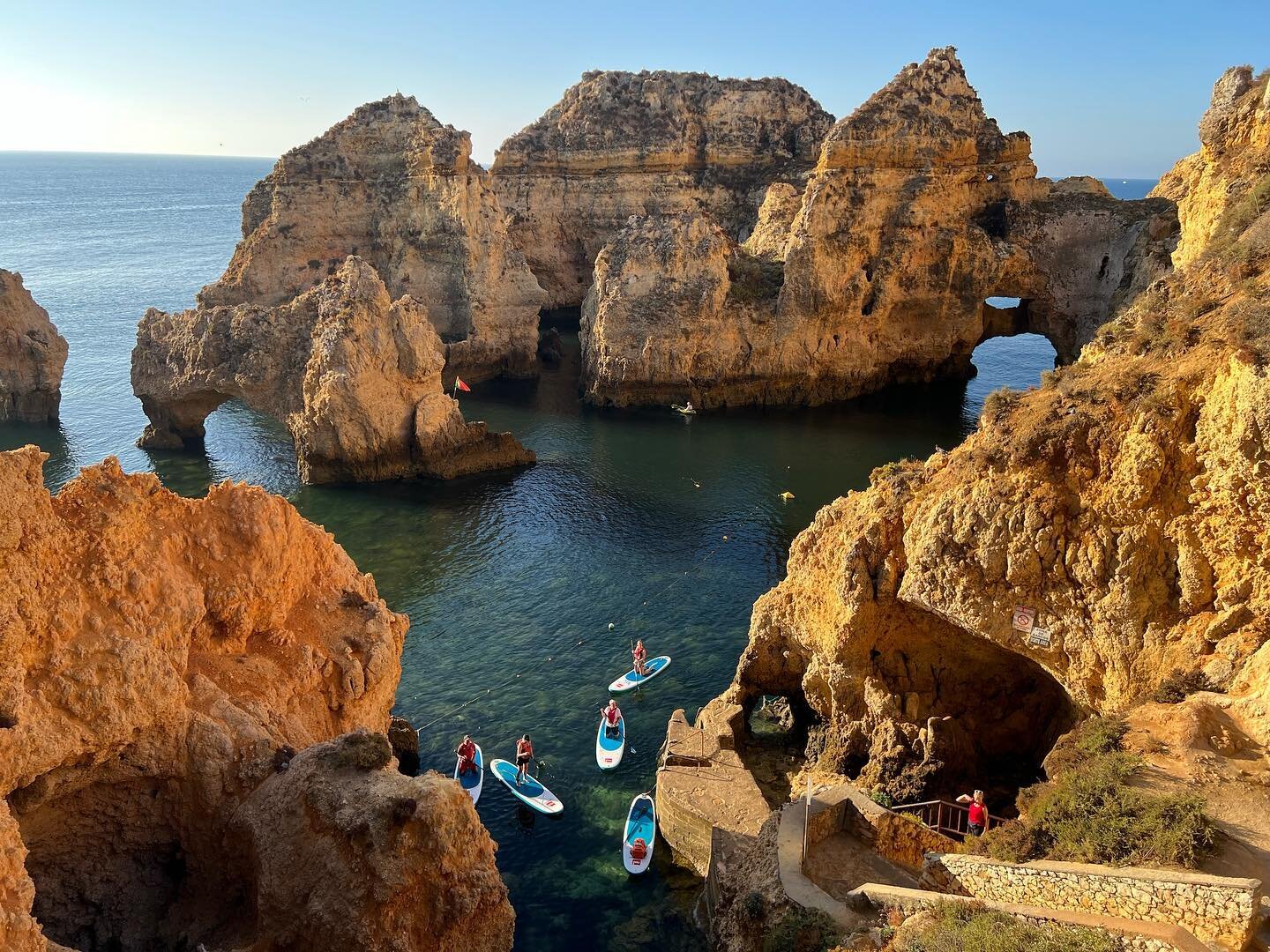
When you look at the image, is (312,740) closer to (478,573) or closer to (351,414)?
(478,573)

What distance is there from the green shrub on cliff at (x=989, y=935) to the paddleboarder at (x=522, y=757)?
38.8 ft

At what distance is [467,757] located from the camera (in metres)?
22.9

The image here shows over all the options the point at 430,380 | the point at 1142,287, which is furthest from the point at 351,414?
the point at 1142,287

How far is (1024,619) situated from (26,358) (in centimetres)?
4970

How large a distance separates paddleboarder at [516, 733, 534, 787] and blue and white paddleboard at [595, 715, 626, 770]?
178cm

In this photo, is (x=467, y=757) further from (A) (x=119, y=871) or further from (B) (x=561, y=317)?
(B) (x=561, y=317)

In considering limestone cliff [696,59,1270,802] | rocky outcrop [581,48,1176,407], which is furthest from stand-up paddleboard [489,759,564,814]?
rocky outcrop [581,48,1176,407]

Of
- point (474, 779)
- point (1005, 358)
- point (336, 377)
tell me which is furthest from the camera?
point (1005, 358)

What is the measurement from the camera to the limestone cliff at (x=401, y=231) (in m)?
54.6

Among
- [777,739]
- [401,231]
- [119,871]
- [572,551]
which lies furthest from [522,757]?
[401,231]

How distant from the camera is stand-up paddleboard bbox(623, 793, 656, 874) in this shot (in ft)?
65.1

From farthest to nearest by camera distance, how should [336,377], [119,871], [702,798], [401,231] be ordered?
[401,231]
[336,377]
[702,798]
[119,871]

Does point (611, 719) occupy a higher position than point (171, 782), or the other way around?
point (171, 782)

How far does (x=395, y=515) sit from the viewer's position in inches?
1501
